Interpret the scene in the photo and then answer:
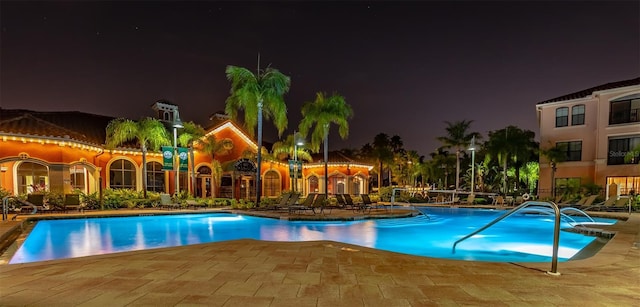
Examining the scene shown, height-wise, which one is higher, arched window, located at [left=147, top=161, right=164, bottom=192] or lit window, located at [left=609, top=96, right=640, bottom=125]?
lit window, located at [left=609, top=96, right=640, bottom=125]

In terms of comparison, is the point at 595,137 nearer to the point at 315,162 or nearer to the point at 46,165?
the point at 315,162

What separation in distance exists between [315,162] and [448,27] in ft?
54.6

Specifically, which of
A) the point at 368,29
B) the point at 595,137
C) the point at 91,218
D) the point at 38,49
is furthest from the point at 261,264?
the point at 595,137

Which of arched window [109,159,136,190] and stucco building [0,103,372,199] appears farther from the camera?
arched window [109,159,136,190]

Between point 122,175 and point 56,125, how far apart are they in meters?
4.82

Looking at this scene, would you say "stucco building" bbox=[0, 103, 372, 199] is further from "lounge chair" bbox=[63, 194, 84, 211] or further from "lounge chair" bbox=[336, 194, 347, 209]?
"lounge chair" bbox=[336, 194, 347, 209]

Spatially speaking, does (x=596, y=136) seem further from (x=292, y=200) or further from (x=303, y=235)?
(x=303, y=235)

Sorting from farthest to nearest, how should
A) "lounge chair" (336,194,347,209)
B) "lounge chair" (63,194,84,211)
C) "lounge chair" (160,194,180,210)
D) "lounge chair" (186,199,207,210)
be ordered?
"lounge chair" (186,199,207,210), "lounge chair" (160,194,180,210), "lounge chair" (336,194,347,209), "lounge chair" (63,194,84,211)

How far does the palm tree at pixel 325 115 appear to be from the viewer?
809 inches

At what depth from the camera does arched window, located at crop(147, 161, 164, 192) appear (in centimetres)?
2212

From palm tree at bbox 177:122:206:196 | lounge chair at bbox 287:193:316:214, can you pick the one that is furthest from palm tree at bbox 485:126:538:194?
palm tree at bbox 177:122:206:196

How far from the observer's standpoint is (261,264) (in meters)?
4.86

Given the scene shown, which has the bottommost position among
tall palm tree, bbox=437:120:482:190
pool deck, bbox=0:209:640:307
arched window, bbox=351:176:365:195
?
arched window, bbox=351:176:365:195

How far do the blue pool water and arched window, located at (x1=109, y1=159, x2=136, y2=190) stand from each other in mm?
7929
